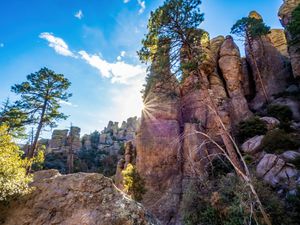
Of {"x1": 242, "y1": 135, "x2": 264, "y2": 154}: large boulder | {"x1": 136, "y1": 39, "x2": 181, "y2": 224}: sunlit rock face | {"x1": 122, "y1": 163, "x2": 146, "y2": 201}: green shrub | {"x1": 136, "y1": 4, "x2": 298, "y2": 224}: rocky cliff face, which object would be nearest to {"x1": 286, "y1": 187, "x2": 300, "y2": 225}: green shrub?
{"x1": 136, "y1": 4, "x2": 298, "y2": 224}: rocky cliff face

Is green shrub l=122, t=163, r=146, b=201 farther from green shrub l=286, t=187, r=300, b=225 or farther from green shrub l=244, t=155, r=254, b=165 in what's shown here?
green shrub l=286, t=187, r=300, b=225

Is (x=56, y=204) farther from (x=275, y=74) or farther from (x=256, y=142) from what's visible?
(x=275, y=74)

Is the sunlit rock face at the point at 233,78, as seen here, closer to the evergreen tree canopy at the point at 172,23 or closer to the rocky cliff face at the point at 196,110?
the rocky cliff face at the point at 196,110

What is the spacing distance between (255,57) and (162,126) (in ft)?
56.2

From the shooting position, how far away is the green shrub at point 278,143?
1505cm

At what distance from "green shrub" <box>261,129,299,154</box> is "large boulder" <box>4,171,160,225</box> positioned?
12.8 meters

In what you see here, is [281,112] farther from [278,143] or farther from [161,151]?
[161,151]

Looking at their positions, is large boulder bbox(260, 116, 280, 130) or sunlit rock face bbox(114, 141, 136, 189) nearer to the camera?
large boulder bbox(260, 116, 280, 130)

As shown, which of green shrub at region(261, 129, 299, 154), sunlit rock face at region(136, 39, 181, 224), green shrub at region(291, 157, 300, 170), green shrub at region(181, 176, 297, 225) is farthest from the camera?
sunlit rock face at region(136, 39, 181, 224)

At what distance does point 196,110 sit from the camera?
72.9 feet

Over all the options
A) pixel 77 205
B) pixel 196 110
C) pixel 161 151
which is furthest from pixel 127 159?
pixel 77 205

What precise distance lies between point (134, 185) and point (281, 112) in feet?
50.6

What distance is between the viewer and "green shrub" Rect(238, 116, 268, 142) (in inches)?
753

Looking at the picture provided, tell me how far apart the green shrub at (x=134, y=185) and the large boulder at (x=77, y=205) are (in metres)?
10.4
